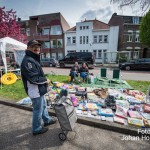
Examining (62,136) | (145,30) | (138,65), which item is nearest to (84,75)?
(62,136)

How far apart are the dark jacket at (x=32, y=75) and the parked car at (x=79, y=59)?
12718mm

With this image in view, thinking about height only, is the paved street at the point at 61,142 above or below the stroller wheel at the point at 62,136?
below

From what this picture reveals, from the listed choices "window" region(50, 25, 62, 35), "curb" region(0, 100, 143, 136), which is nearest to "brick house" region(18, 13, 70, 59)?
"window" region(50, 25, 62, 35)

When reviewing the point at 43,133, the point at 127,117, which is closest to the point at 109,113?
the point at 127,117

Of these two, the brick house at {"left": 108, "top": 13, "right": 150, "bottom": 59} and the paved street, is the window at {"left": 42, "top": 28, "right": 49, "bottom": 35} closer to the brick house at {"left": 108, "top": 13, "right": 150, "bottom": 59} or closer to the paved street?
the brick house at {"left": 108, "top": 13, "right": 150, "bottom": 59}

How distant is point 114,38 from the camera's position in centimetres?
1962

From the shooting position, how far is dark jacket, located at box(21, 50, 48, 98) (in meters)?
2.08

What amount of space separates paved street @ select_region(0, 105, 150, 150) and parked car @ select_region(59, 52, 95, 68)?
12482 mm

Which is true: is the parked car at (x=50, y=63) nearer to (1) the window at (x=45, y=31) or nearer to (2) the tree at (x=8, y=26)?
(2) the tree at (x=8, y=26)

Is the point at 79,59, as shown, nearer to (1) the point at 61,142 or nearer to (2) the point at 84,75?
(2) the point at 84,75

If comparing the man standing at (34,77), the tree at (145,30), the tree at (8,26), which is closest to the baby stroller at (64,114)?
the man standing at (34,77)

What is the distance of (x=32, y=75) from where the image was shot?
2.08 meters

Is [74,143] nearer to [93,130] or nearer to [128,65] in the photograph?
[93,130]

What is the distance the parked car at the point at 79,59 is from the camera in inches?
580
